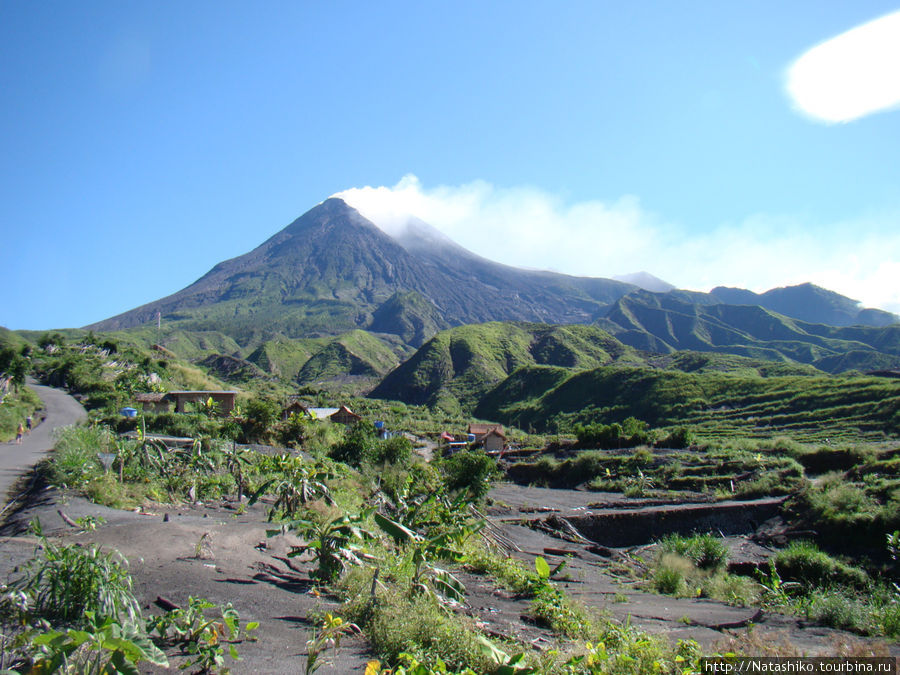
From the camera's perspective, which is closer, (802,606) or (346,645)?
(346,645)

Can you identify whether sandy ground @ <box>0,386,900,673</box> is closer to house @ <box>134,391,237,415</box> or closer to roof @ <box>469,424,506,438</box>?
house @ <box>134,391,237,415</box>

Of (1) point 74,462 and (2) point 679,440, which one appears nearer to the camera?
(1) point 74,462

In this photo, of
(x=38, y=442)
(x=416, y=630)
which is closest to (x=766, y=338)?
(x=38, y=442)

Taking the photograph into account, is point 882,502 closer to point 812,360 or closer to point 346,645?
point 346,645

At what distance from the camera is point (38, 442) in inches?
834

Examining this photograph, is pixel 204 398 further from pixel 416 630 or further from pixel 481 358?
pixel 481 358

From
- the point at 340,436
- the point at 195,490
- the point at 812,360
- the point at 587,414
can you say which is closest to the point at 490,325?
the point at 587,414

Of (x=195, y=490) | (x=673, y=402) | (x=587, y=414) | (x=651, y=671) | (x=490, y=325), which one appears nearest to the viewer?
(x=651, y=671)

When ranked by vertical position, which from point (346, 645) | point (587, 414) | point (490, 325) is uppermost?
point (490, 325)

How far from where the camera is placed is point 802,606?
7.88m

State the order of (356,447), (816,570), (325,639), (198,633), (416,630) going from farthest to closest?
(356,447) < (816,570) < (416,630) < (198,633) < (325,639)

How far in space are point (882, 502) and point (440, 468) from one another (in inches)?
494

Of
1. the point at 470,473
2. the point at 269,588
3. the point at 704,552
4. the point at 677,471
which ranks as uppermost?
the point at 269,588

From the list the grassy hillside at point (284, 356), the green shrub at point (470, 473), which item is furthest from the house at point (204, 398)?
the grassy hillside at point (284, 356)
